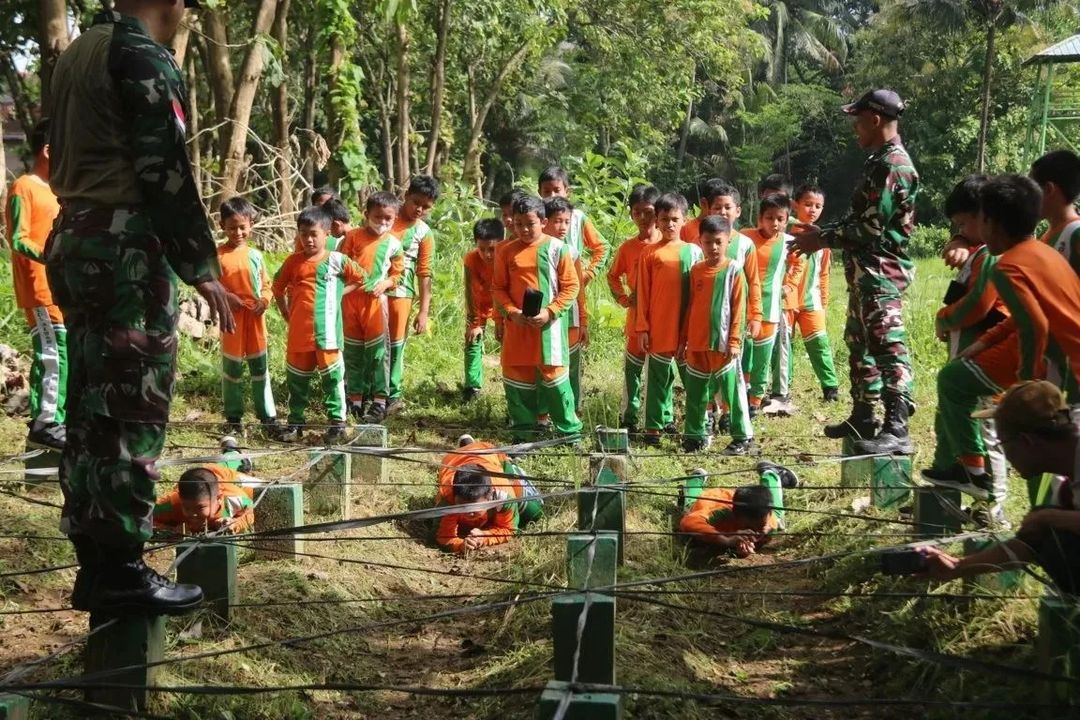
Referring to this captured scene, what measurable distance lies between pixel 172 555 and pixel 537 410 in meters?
3.09

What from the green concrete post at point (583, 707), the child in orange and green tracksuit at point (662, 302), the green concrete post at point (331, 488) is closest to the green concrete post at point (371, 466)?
the green concrete post at point (331, 488)

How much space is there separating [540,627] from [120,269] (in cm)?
219

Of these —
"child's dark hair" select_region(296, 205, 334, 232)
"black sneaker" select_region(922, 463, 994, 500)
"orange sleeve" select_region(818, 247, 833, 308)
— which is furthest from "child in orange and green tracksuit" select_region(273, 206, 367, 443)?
"black sneaker" select_region(922, 463, 994, 500)

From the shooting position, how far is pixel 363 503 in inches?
247

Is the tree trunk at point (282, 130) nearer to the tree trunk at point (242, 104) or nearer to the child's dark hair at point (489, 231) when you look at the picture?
the tree trunk at point (242, 104)

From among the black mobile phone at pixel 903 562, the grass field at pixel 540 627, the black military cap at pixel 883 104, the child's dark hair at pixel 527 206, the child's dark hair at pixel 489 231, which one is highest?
the black military cap at pixel 883 104

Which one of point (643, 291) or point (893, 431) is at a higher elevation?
point (643, 291)

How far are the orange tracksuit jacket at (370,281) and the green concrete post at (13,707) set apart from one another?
18.8ft

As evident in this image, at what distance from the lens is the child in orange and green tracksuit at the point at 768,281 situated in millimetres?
8648

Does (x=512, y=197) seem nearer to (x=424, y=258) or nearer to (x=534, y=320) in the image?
(x=424, y=258)

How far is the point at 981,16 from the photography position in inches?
1211

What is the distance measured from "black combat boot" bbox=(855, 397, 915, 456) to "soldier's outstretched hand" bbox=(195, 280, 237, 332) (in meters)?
3.82

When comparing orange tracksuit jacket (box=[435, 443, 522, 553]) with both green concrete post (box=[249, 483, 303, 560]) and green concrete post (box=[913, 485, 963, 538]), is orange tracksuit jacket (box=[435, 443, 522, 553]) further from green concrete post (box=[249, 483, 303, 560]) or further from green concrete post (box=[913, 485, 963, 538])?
green concrete post (box=[913, 485, 963, 538])

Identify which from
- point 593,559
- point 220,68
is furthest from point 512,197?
point 220,68
